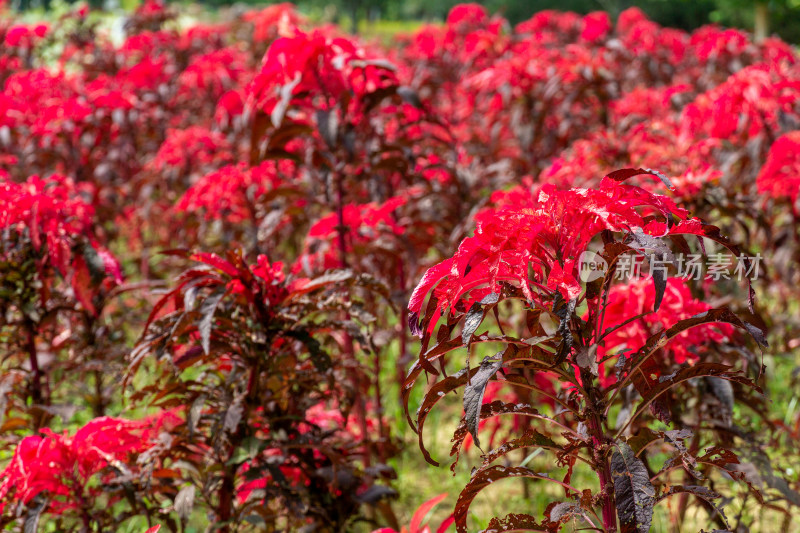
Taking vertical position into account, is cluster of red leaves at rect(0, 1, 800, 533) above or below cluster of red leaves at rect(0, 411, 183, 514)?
above

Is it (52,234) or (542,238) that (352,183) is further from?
(542,238)

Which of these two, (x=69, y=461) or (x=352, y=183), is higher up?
(x=352, y=183)

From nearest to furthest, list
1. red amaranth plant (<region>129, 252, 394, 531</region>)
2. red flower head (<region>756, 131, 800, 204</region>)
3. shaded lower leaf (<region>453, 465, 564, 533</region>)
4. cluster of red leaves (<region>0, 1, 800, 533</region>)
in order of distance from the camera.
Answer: shaded lower leaf (<region>453, 465, 564, 533</region>), cluster of red leaves (<region>0, 1, 800, 533</region>), red amaranth plant (<region>129, 252, 394, 531</region>), red flower head (<region>756, 131, 800, 204</region>)

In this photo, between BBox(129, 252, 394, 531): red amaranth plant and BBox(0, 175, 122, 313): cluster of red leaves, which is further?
BBox(0, 175, 122, 313): cluster of red leaves

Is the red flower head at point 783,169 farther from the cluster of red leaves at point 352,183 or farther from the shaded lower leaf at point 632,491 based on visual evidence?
the shaded lower leaf at point 632,491

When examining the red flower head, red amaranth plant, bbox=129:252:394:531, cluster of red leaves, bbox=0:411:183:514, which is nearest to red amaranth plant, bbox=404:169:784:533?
red amaranth plant, bbox=129:252:394:531

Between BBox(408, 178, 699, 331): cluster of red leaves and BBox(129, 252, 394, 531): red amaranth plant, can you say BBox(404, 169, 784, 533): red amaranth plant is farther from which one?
BBox(129, 252, 394, 531): red amaranth plant

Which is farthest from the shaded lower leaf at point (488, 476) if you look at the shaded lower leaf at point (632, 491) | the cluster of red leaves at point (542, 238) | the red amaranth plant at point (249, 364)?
the red amaranth plant at point (249, 364)

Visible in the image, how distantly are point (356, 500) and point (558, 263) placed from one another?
129 centimetres

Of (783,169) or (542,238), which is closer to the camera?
(542,238)

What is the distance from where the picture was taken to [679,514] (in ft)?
7.51

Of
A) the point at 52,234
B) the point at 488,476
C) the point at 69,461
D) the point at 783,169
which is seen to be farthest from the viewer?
the point at 783,169

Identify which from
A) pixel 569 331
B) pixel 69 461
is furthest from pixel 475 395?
pixel 69 461

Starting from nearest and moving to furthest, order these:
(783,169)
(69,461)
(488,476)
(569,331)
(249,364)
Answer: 1. (569,331)
2. (488,476)
3. (69,461)
4. (249,364)
5. (783,169)
